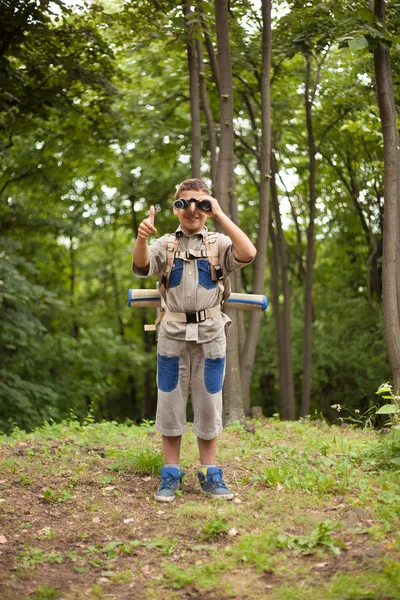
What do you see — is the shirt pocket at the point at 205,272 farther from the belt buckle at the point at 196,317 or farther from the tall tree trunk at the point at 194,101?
the tall tree trunk at the point at 194,101

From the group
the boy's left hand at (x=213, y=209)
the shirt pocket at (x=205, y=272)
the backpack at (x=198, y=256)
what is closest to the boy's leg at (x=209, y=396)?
the backpack at (x=198, y=256)

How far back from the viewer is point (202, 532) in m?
4.28

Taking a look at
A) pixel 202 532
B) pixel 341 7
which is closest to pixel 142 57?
pixel 341 7

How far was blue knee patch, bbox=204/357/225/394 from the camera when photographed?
5012 mm

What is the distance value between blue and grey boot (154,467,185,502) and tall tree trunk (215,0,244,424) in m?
3.76

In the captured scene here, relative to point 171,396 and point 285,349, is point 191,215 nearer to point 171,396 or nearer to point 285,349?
point 171,396

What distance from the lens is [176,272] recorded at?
497 cm

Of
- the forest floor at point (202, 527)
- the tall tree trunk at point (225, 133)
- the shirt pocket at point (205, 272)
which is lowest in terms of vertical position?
the forest floor at point (202, 527)

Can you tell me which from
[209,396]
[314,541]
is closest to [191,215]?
[209,396]

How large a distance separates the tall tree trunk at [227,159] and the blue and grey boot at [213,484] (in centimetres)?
375

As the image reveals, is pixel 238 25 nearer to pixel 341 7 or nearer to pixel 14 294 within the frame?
pixel 341 7

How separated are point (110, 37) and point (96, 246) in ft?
53.3

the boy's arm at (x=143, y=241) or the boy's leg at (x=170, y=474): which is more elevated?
the boy's arm at (x=143, y=241)

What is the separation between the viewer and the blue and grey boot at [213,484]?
4.93 metres
